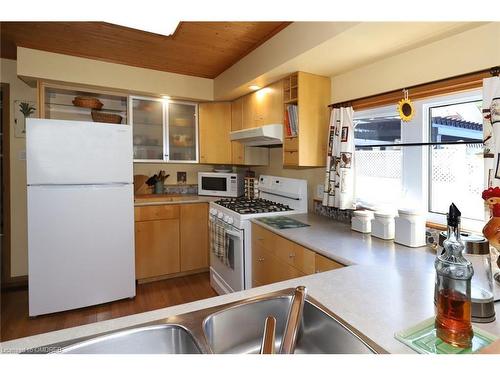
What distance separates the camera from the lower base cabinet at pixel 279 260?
164 cm

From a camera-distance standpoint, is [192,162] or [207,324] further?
[192,162]

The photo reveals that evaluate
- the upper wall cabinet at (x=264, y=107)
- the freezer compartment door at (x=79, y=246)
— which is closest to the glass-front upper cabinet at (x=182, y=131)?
the upper wall cabinet at (x=264, y=107)

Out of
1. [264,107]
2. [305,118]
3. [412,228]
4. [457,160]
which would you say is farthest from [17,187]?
[457,160]

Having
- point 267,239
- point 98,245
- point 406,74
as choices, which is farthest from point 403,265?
point 98,245

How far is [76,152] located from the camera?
93.9 inches

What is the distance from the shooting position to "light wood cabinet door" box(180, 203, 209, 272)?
3225mm

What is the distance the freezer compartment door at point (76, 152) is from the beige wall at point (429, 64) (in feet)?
6.63

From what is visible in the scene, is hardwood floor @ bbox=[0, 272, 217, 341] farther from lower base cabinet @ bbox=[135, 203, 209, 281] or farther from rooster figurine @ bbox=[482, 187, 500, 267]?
rooster figurine @ bbox=[482, 187, 500, 267]

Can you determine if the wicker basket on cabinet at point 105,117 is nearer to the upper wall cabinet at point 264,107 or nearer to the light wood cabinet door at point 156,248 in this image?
Answer: the light wood cabinet door at point 156,248

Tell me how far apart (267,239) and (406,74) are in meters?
1.47

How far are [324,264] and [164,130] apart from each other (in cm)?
255

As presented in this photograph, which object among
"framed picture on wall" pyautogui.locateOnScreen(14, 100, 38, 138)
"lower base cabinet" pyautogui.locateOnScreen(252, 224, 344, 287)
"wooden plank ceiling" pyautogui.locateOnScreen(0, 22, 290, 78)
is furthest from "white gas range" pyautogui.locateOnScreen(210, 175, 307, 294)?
"framed picture on wall" pyautogui.locateOnScreen(14, 100, 38, 138)
